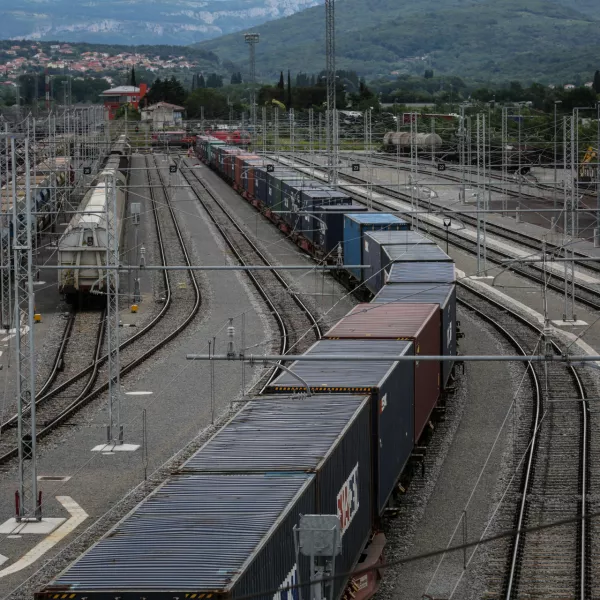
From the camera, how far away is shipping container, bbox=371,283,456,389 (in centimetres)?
2658

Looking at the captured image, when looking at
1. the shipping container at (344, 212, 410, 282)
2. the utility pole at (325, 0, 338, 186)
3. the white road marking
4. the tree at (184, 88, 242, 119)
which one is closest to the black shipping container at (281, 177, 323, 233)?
the utility pole at (325, 0, 338, 186)

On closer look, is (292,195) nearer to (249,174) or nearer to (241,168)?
(249,174)

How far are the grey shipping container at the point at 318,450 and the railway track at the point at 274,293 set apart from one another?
289 cm

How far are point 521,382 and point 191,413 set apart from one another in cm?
835

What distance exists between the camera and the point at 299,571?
1278cm

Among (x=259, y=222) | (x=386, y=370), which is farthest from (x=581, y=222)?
(x=386, y=370)

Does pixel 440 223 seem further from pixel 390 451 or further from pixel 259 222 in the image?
pixel 390 451

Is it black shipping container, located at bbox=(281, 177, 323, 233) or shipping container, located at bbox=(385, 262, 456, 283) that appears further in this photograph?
black shipping container, located at bbox=(281, 177, 323, 233)

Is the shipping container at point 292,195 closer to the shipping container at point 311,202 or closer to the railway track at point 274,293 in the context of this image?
the shipping container at point 311,202

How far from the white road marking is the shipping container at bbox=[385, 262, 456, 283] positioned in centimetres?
1252

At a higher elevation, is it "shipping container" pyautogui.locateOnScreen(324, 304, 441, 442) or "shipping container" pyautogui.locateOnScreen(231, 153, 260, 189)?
"shipping container" pyautogui.locateOnScreen(231, 153, 260, 189)

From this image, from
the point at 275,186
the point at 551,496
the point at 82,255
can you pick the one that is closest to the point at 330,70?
the point at 275,186

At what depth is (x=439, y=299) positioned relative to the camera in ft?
90.1

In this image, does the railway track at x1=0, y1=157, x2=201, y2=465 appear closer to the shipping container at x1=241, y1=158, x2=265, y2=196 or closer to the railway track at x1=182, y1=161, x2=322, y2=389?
the railway track at x1=182, y1=161, x2=322, y2=389
